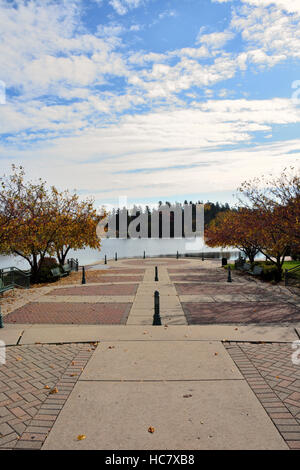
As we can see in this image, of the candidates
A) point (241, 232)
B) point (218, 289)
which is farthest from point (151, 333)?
point (241, 232)

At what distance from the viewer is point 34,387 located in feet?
18.8

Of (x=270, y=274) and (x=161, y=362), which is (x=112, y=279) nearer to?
(x=270, y=274)

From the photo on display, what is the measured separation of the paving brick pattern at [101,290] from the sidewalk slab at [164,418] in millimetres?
9619

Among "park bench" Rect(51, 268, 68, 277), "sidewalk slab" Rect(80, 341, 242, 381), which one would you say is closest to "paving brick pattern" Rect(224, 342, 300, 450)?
"sidewalk slab" Rect(80, 341, 242, 381)

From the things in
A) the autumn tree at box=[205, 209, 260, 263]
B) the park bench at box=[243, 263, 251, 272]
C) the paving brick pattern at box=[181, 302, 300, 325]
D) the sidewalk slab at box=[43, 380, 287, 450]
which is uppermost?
Result: the autumn tree at box=[205, 209, 260, 263]

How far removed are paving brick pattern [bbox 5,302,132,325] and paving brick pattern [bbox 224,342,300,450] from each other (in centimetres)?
401

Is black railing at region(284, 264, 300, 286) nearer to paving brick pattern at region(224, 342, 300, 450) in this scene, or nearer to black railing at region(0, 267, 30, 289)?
paving brick pattern at region(224, 342, 300, 450)

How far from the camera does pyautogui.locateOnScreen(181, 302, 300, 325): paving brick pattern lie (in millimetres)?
10164

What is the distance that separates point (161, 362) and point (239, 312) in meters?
5.22

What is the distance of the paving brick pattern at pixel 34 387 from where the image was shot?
174 inches

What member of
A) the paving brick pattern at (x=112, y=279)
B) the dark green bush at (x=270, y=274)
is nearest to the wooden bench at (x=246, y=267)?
the dark green bush at (x=270, y=274)

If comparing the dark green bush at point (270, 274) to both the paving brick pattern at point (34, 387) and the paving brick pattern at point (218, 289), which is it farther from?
the paving brick pattern at point (34, 387)
